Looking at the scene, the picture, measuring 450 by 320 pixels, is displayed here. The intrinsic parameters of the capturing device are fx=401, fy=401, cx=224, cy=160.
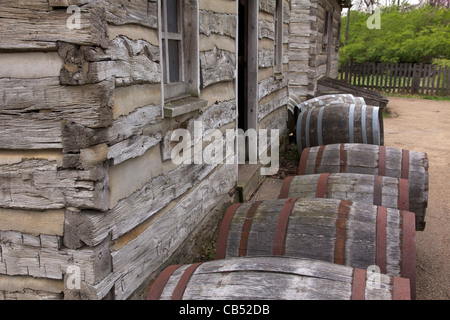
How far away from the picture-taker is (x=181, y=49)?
3.20 meters

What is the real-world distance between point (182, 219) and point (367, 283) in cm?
160

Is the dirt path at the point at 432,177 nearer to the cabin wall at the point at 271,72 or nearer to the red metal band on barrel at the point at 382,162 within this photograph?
the red metal band on barrel at the point at 382,162

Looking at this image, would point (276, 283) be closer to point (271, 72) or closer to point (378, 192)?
point (378, 192)

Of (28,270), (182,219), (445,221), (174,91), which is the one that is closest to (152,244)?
(182,219)

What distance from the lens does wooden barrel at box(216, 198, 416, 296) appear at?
2.41 meters

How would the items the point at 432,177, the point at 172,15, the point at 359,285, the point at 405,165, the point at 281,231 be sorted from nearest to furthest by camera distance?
the point at 359,285 < the point at 281,231 < the point at 172,15 < the point at 405,165 < the point at 432,177

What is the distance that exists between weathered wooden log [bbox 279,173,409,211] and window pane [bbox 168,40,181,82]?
1380 mm

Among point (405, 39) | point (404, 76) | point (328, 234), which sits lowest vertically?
point (328, 234)

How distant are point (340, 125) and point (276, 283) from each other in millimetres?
4342

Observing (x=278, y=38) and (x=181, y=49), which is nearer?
(x=181, y=49)

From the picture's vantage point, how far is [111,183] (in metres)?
2.16

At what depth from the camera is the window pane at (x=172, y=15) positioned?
9.92 feet

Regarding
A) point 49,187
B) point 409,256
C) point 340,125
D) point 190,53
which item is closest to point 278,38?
point 340,125

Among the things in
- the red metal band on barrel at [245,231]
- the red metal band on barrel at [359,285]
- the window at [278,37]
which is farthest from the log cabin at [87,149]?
the window at [278,37]
